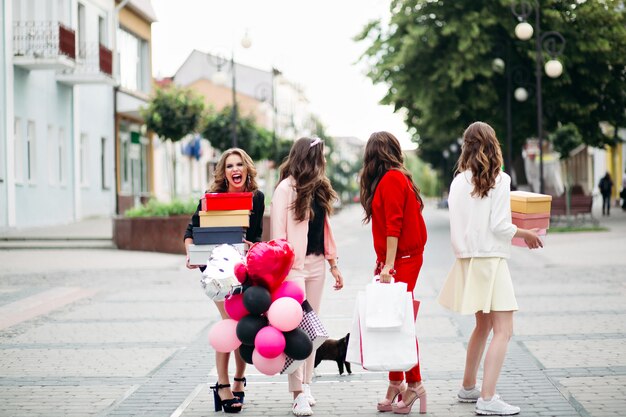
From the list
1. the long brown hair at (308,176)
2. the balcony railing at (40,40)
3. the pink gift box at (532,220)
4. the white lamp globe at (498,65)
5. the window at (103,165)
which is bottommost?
the pink gift box at (532,220)

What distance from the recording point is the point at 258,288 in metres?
6.04

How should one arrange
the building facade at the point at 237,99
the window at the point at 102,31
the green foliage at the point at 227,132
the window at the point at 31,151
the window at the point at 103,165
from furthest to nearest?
the building facade at the point at 237,99, the green foliage at the point at 227,132, the window at the point at 102,31, the window at the point at 103,165, the window at the point at 31,151

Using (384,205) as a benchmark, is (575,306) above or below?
below

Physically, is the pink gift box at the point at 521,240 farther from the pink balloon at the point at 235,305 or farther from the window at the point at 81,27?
the window at the point at 81,27

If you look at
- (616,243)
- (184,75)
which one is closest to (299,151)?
(616,243)

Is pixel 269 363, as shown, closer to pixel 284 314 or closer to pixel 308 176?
pixel 284 314

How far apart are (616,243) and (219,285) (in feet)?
58.6

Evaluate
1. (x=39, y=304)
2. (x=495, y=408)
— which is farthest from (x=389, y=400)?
(x=39, y=304)

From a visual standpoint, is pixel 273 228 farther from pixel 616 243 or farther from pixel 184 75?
pixel 184 75

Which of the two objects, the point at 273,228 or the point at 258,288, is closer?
the point at 258,288

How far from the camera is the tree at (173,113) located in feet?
108

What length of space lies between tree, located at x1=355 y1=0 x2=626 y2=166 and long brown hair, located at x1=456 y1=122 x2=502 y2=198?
81.1 feet

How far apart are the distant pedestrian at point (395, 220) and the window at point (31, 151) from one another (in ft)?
77.3

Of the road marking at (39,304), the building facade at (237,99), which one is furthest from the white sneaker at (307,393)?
the building facade at (237,99)
